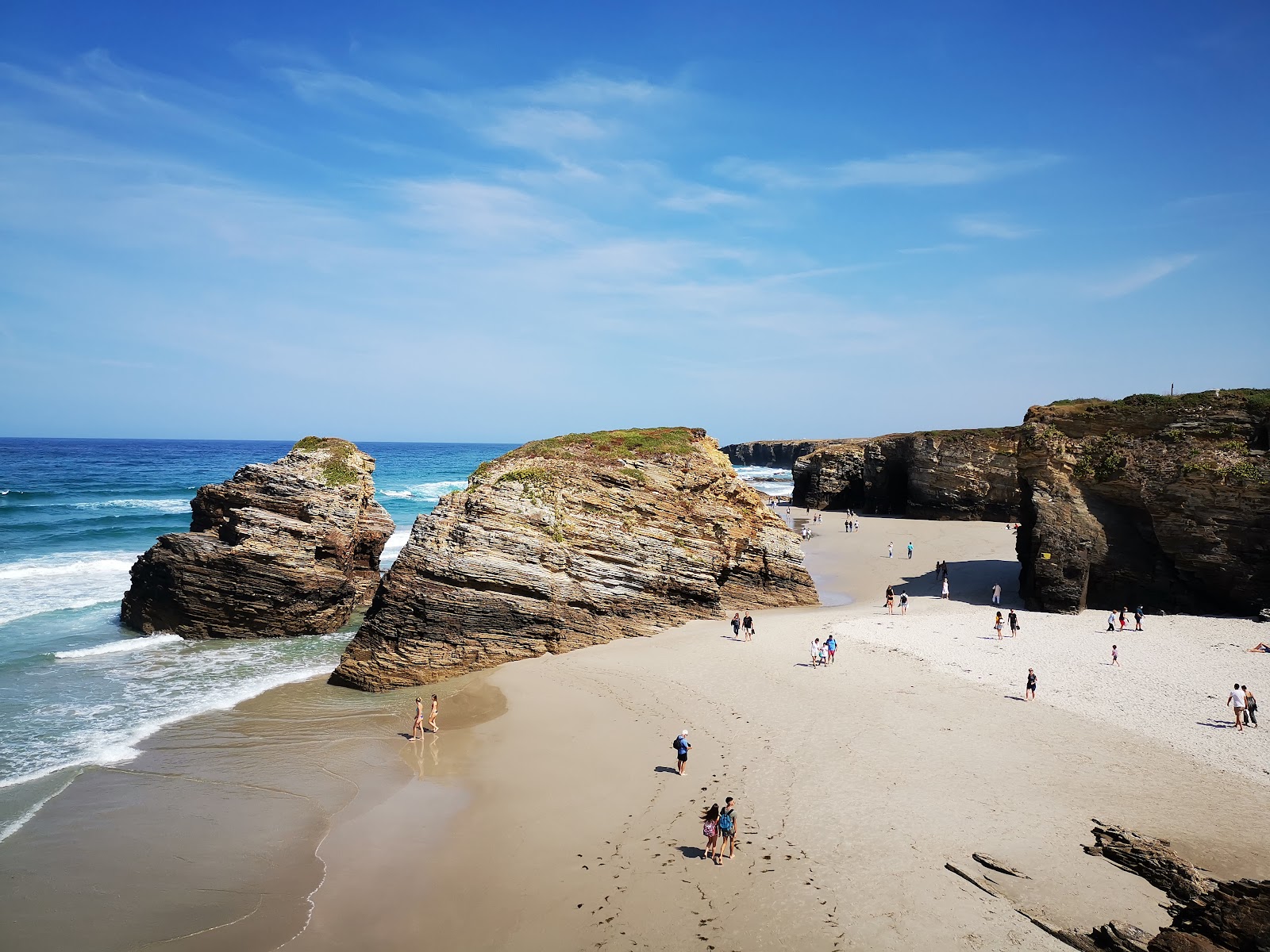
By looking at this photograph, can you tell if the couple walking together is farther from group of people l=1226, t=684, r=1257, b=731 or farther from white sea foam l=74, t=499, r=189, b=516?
white sea foam l=74, t=499, r=189, b=516

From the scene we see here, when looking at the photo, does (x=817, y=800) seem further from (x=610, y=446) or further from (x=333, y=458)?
(x=333, y=458)

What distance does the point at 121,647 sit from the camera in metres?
24.5

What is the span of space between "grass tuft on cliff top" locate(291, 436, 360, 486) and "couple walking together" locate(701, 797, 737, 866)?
23.3m

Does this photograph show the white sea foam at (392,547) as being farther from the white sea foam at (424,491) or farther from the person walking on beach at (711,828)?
the person walking on beach at (711,828)

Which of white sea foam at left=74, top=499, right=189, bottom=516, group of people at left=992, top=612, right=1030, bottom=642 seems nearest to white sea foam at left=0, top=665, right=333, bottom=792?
group of people at left=992, top=612, right=1030, bottom=642

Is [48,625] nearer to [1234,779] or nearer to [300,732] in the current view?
[300,732]

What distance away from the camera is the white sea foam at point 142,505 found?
56688mm

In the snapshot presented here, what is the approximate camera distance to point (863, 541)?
48.8 m

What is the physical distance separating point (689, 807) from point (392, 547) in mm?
34560

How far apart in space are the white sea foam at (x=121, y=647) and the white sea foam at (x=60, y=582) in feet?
18.8

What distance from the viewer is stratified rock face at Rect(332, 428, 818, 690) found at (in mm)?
22141

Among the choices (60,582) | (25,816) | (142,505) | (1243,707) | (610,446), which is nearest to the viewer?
(25,816)

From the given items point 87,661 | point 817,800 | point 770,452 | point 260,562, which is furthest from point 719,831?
point 770,452

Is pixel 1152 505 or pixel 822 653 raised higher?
pixel 1152 505
